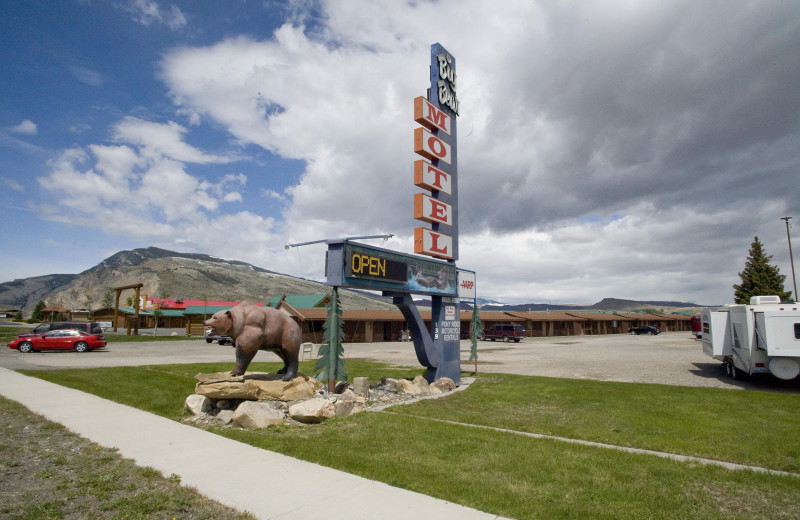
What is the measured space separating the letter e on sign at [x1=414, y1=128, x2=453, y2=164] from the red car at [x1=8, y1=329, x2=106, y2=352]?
25.6 meters

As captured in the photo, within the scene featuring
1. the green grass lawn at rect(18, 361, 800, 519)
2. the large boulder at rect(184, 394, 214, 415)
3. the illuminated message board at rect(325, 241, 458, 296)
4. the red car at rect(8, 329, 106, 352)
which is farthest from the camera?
the red car at rect(8, 329, 106, 352)

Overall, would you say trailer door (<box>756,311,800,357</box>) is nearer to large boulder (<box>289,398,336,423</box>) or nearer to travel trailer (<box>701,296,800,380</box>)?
travel trailer (<box>701,296,800,380</box>)

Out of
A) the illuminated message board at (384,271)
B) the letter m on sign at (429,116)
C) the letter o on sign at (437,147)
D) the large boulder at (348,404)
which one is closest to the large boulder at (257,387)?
the large boulder at (348,404)

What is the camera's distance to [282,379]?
1142 cm

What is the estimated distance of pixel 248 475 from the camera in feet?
19.1

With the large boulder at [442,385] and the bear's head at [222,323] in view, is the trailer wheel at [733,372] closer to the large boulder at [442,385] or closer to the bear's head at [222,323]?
the large boulder at [442,385]

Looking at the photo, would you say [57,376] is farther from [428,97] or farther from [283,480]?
[428,97]

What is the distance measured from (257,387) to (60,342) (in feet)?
83.0

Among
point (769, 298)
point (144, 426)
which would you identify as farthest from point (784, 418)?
point (144, 426)

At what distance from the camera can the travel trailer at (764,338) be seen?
14727 millimetres

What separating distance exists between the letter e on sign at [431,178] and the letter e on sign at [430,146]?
364mm

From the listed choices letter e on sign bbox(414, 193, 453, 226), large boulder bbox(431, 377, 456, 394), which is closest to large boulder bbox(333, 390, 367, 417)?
large boulder bbox(431, 377, 456, 394)

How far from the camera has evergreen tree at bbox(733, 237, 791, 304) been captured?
45.2 m

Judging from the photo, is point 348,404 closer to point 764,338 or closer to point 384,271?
point 384,271
